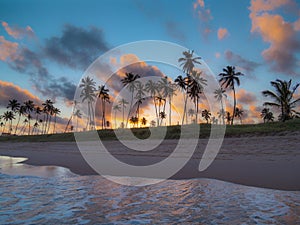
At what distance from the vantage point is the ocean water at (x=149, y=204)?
404cm

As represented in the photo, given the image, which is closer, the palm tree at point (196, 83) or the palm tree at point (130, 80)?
the palm tree at point (196, 83)

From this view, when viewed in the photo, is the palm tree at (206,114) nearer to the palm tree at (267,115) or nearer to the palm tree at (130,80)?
the palm tree at (267,115)

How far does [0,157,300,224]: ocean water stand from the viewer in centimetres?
404

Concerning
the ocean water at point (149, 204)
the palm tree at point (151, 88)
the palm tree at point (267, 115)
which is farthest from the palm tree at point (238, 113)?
the ocean water at point (149, 204)

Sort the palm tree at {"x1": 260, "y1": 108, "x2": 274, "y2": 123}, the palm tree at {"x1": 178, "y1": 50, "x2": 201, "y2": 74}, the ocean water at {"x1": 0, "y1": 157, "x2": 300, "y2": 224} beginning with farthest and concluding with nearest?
the palm tree at {"x1": 260, "y1": 108, "x2": 274, "y2": 123} < the palm tree at {"x1": 178, "y1": 50, "x2": 201, "y2": 74} < the ocean water at {"x1": 0, "y1": 157, "x2": 300, "y2": 224}

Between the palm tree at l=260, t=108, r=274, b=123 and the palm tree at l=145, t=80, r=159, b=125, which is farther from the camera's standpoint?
the palm tree at l=260, t=108, r=274, b=123

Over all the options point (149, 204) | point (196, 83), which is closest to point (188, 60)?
point (196, 83)

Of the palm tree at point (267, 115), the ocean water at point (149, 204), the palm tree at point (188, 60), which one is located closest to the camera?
the ocean water at point (149, 204)

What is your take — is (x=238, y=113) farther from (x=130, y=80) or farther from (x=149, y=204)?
(x=149, y=204)

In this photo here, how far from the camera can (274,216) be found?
3.98 m

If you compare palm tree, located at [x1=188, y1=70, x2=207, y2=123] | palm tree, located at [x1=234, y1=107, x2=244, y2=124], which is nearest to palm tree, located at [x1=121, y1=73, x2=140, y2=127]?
palm tree, located at [x1=188, y1=70, x2=207, y2=123]

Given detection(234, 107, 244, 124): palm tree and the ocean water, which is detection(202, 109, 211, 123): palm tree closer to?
detection(234, 107, 244, 124): palm tree

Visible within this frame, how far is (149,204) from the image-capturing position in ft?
16.6

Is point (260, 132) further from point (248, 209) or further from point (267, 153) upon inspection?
point (248, 209)
